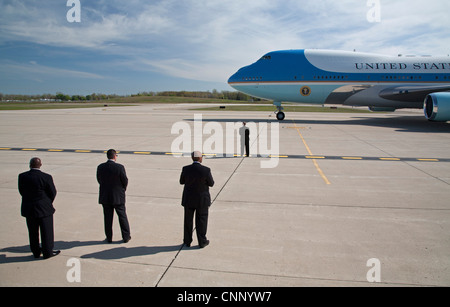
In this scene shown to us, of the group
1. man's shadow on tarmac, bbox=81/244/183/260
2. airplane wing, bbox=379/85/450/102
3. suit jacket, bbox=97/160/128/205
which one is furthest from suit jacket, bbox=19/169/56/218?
airplane wing, bbox=379/85/450/102

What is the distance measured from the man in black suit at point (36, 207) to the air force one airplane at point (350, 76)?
2511cm

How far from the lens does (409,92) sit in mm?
25422

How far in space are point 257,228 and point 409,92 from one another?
25552 mm

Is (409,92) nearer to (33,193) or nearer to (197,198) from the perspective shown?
(197,198)

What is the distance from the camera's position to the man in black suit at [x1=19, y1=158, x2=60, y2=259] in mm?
4691

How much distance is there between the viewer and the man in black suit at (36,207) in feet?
15.4

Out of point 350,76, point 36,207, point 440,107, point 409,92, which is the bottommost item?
point 36,207

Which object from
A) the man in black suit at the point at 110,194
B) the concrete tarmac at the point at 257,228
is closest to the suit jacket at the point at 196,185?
the concrete tarmac at the point at 257,228

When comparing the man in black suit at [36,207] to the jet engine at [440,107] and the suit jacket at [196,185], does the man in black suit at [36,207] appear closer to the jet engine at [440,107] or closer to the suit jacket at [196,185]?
the suit jacket at [196,185]

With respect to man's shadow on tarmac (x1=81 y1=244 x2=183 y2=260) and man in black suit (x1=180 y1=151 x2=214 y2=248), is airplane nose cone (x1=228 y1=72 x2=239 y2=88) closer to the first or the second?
man in black suit (x1=180 y1=151 x2=214 y2=248)

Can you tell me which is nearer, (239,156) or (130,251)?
(130,251)

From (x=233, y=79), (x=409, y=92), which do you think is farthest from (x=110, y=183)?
(x=409, y=92)

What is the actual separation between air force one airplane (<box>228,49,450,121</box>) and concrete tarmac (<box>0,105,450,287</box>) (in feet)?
54.1
